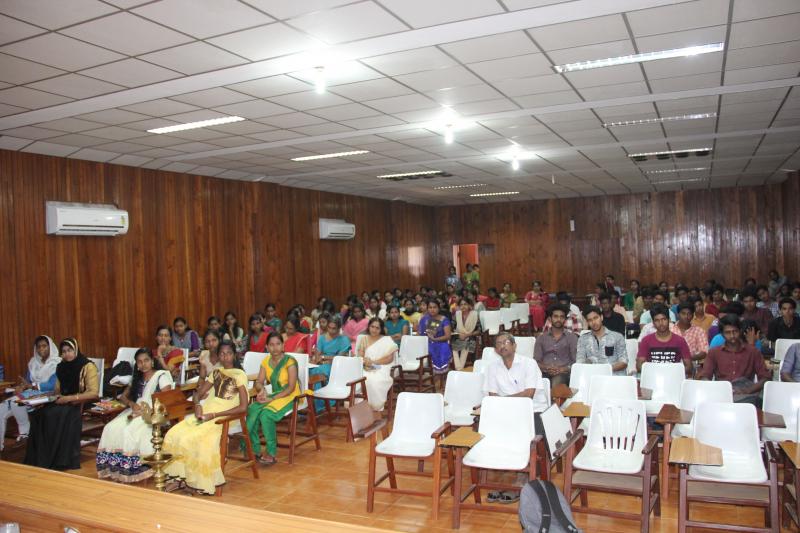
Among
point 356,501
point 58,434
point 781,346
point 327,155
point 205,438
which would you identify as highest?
point 327,155

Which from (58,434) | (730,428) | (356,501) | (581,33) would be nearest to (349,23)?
(581,33)

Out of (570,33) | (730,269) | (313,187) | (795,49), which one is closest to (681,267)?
(730,269)

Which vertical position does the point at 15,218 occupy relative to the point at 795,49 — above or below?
below

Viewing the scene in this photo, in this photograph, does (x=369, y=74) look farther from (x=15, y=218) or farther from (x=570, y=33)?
(x=15, y=218)

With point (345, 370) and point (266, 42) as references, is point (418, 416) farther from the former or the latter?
point (266, 42)

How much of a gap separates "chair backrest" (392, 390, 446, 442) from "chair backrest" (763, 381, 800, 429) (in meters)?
2.48

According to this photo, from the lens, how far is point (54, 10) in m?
3.83

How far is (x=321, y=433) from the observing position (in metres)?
7.18

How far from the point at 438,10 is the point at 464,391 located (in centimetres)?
334

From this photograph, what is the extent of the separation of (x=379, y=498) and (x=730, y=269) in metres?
14.4

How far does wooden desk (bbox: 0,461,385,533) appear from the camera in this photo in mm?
2137

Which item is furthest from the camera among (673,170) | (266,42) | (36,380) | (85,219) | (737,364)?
(673,170)

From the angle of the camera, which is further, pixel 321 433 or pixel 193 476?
pixel 321 433

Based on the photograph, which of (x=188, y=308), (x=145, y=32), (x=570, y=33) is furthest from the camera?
(x=188, y=308)
